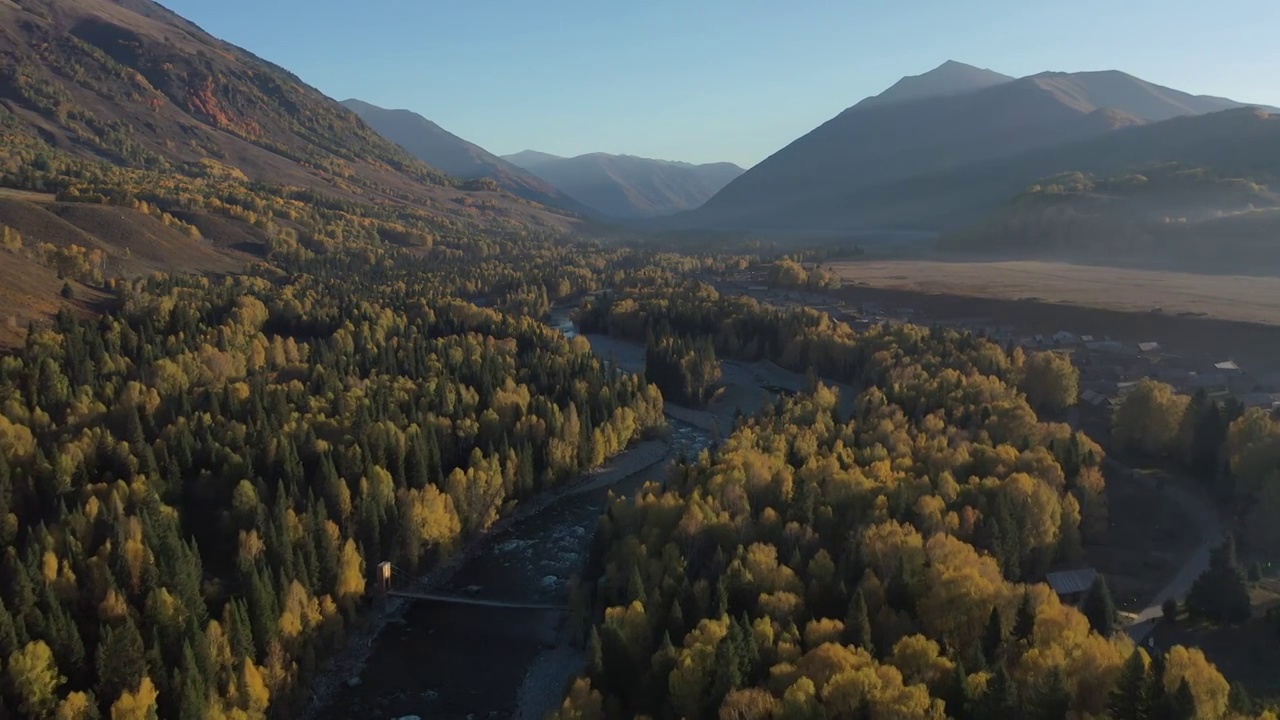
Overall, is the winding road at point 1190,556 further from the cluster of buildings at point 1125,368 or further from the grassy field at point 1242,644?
the cluster of buildings at point 1125,368

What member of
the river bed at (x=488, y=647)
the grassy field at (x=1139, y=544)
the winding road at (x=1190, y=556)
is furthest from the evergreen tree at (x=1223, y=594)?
the river bed at (x=488, y=647)

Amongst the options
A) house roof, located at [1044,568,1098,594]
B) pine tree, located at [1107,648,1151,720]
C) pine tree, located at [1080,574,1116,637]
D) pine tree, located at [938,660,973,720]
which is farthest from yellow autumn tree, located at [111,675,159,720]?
house roof, located at [1044,568,1098,594]

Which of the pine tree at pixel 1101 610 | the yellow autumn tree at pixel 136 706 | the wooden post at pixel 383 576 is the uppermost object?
the pine tree at pixel 1101 610

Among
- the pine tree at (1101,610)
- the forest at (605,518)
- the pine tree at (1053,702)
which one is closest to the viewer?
the pine tree at (1053,702)

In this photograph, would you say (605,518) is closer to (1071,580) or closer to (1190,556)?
(1071,580)

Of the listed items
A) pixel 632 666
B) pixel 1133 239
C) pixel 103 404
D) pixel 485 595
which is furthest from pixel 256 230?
pixel 1133 239

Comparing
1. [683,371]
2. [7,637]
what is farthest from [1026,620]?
[683,371]

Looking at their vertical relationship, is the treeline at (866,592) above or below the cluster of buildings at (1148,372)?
below
